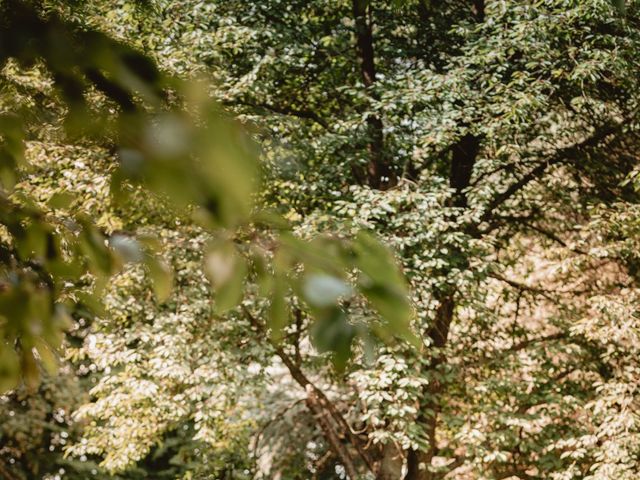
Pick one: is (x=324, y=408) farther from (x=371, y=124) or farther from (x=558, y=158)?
(x=558, y=158)

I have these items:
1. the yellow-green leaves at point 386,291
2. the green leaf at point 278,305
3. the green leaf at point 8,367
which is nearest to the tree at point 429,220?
the green leaf at point 8,367

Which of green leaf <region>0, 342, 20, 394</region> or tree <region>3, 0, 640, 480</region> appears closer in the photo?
green leaf <region>0, 342, 20, 394</region>

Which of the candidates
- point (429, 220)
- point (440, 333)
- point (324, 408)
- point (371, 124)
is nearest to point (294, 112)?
point (371, 124)

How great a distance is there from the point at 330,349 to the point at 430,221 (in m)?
6.48

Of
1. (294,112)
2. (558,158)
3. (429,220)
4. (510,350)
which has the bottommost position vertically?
(510,350)

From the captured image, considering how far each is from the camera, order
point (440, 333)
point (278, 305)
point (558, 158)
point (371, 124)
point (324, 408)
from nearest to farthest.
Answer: point (278, 305) → point (440, 333) → point (371, 124) → point (558, 158) → point (324, 408)

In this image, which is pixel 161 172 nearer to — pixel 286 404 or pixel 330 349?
pixel 330 349

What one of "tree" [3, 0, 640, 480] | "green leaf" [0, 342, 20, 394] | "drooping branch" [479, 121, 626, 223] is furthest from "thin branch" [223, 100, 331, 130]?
"green leaf" [0, 342, 20, 394]

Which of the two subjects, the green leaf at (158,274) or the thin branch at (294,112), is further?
the thin branch at (294,112)

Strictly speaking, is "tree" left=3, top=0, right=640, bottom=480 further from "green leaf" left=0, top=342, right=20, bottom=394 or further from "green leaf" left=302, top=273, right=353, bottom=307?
"green leaf" left=302, top=273, right=353, bottom=307

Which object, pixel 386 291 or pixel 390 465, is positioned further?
pixel 390 465

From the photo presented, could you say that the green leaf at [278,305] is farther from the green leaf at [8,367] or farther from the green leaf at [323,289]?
the green leaf at [8,367]

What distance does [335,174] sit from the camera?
8.32 m

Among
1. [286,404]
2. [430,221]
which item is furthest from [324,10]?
[286,404]
